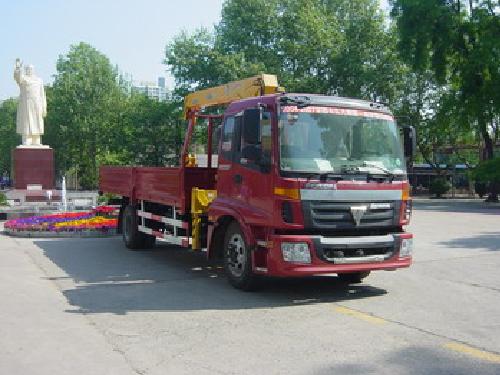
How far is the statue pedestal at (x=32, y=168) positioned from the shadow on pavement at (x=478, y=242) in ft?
67.2

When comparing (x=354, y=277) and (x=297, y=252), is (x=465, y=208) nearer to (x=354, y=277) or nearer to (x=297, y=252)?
(x=354, y=277)

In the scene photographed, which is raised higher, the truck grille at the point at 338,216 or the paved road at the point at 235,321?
the truck grille at the point at 338,216

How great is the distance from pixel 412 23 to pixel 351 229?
31.1m

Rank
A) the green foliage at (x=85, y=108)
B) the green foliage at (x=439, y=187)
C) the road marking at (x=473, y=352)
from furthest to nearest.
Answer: the green foliage at (x=85, y=108) < the green foliage at (x=439, y=187) < the road marking at (x=473, y=352)

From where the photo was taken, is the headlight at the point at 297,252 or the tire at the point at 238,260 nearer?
the headlight at the point at 297,252

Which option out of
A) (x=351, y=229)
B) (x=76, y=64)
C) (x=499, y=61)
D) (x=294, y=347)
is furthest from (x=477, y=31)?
(x=76, y=64)

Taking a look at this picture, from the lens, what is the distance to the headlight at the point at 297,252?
7477mm

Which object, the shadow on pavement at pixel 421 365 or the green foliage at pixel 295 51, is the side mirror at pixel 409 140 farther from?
the green foliage at pixel 295 51

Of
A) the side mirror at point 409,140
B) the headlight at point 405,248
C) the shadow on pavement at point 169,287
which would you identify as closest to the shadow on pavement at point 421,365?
the shadow on pavement at point 169,287

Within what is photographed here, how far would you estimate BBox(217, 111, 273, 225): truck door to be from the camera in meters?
7.80

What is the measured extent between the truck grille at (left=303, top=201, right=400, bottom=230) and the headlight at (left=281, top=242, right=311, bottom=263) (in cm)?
28

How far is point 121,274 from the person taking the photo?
10062 mm

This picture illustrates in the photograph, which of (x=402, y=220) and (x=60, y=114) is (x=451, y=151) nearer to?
(x=60, y=114)

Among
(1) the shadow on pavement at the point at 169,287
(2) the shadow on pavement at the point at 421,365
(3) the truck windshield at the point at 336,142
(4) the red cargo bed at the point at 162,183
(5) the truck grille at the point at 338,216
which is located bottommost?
(2) the shadow on pavement at the point at 421,365
